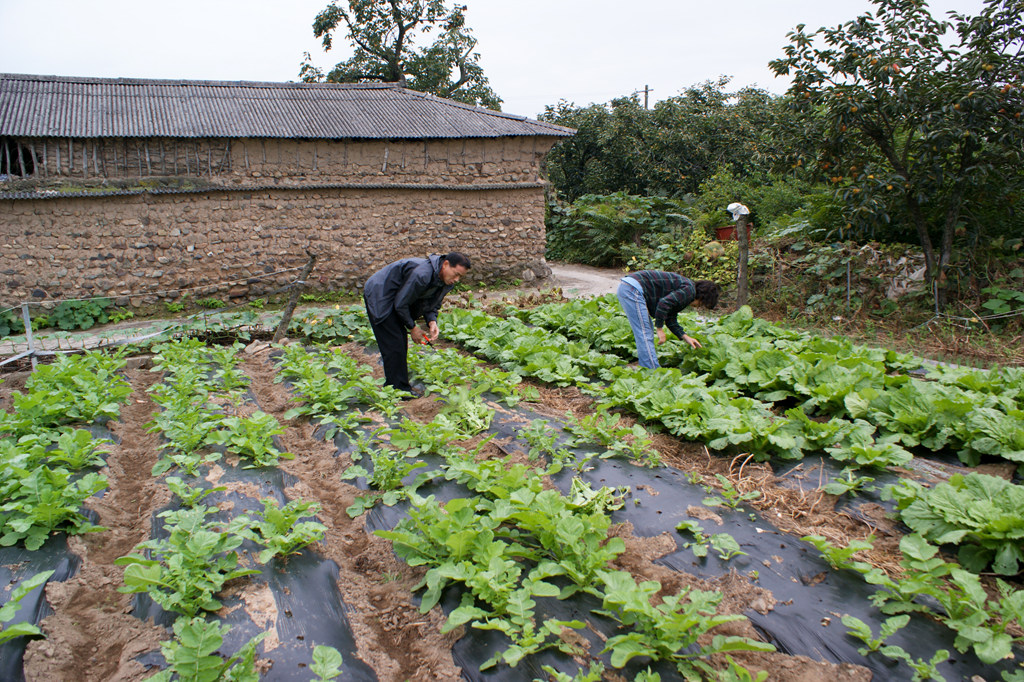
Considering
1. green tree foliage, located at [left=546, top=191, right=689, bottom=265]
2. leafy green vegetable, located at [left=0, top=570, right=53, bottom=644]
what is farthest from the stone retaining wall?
leafy green vegetable, located at [left=0, top=570, right=53, bottom=644]

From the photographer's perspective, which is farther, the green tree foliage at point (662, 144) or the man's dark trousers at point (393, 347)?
the green tree foliage at point (662, 144)

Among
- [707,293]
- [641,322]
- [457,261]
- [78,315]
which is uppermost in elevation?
[457,261]

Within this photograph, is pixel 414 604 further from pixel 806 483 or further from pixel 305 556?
pixel 806 483

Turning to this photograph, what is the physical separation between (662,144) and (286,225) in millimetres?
14453

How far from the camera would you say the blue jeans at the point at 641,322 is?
5.64 metres

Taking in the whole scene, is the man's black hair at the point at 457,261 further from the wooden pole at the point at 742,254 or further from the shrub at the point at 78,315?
the shrub at the point at 78,315

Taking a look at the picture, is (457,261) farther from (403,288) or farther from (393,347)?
(393,347)

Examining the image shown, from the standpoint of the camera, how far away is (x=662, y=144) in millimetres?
21891

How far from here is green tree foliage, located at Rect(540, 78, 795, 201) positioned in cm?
2145

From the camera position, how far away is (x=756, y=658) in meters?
2.28

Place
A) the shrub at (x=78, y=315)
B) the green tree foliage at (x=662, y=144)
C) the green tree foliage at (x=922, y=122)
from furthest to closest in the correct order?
the green tree foliage at (x=662, y=144), the shrub at (x=78, y=315), the green tree foliage at (x=922, y=122)

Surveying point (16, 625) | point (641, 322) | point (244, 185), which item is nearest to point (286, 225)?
point (244, 185)

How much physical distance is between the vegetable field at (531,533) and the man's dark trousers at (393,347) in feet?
1.07

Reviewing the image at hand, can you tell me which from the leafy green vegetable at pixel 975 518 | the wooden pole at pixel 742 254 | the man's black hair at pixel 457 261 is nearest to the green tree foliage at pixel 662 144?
the wooden pole at pixel 742 254
